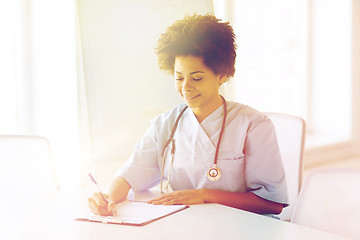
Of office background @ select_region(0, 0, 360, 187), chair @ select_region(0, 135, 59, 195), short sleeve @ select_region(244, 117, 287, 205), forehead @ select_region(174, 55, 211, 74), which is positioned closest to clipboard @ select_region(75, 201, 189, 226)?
short sleeve @ select_region(244, 117, 287, 205)

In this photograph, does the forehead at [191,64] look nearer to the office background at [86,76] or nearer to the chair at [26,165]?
the chair at [26,165]

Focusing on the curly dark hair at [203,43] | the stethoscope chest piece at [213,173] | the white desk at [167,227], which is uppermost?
the curly dark hair at [203,43]

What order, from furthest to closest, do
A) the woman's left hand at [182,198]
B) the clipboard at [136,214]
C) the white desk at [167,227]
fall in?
the woman's left hand at [182,198] → the clipboard at [136,214] → the white desk at [167,227]

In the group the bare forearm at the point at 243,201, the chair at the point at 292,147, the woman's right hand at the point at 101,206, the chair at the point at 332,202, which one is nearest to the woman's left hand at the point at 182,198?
the bare forearm at the point at 243,201

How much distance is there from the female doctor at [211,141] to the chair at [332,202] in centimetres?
27

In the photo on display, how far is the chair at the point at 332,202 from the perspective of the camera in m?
1.16

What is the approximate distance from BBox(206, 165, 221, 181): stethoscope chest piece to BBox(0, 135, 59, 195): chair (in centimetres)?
72

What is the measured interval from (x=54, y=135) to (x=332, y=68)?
2.49 m

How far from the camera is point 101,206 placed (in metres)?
1.29

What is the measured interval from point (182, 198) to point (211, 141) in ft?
0.87

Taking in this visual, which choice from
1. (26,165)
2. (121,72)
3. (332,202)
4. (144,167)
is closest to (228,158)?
(144,167)

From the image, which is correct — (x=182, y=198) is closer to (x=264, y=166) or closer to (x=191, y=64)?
(x=264, y=166)

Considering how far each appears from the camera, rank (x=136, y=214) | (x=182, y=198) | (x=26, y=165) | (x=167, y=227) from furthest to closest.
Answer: (x=26, y=165)
(x=182, y=198)
(x=136, y=214)
(x=167, y=227)

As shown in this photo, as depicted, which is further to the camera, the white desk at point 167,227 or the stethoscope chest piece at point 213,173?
the stethoscope chest piece at point 213,173
